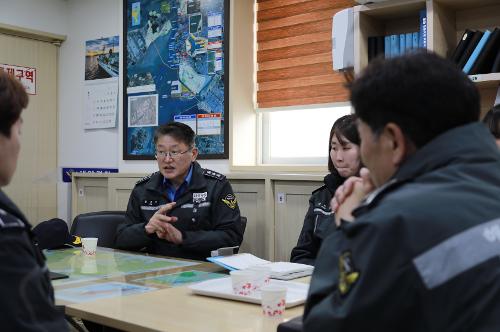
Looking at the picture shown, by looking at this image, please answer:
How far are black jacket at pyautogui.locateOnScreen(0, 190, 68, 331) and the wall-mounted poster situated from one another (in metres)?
2.87

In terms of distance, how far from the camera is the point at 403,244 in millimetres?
841

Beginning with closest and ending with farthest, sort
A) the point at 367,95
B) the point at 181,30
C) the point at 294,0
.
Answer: the point at 367,95 < the point at 294,0 < the point at 181,30

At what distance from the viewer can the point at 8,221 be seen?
111 centimetres

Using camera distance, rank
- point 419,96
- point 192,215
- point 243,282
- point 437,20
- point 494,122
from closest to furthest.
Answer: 1. point 419,96
2. point 243,282
3. point 494,122
4. point 437,20
5. point 192,215

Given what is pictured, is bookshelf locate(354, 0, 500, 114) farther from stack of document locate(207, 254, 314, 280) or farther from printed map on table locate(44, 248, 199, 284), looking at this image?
printed map on table locate(44, 248, 199, 284)

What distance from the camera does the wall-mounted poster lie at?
4.03m

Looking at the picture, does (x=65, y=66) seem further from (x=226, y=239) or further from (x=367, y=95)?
(x=367, y=95)

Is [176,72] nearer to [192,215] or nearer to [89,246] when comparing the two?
[192,215]

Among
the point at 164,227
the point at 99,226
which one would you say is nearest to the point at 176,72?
the point at 99,226

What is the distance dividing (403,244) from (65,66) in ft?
16.0

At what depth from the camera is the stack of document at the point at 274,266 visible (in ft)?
6.66

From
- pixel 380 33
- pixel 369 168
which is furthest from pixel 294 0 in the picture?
pixel 369 168

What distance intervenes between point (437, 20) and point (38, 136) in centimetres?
360

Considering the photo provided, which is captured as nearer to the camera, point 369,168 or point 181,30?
point 369,168
